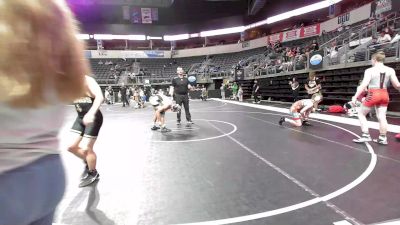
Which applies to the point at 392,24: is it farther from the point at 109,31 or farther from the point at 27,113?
the point at 109,31

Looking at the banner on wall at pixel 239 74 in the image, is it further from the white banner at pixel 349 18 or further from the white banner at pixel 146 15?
the white banner at pixel 146 15

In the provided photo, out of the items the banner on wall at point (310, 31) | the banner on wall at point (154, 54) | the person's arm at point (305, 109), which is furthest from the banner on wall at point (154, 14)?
the person's arm at point (305, 109)

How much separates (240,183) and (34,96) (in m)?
3.37

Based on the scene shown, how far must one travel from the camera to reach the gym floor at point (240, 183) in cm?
299

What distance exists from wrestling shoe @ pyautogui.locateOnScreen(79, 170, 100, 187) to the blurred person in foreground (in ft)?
10.7

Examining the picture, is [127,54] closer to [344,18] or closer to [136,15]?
[136,15]

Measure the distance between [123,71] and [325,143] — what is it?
37105 mm

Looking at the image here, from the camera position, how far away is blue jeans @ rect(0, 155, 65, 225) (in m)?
0.91

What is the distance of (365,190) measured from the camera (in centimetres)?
355

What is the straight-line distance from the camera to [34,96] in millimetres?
899

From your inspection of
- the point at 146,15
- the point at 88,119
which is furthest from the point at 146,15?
the point at 88,119

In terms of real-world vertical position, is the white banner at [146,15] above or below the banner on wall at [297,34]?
above

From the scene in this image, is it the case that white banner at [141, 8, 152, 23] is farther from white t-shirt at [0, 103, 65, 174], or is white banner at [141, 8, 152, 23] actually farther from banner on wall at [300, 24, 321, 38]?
white t-shirt at [0, 103, 65, 174]

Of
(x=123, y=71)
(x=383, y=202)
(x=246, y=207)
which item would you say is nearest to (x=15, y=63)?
(x=246, y=207)
